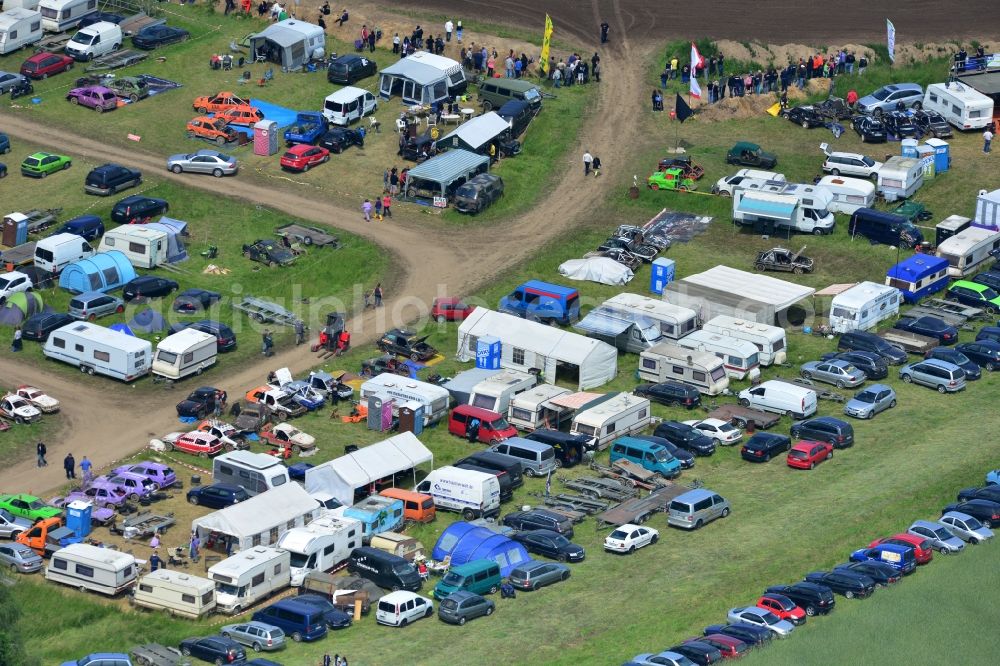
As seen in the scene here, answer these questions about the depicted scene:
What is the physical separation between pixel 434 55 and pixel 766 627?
59.8m

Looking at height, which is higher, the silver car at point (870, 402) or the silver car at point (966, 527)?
the silver car at point (966, 527)

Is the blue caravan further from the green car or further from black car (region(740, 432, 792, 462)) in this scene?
the green car

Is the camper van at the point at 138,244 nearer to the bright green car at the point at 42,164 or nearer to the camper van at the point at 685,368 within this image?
the bright green car at the point at 42,164

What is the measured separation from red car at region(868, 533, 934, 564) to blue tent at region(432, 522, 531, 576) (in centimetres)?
1365

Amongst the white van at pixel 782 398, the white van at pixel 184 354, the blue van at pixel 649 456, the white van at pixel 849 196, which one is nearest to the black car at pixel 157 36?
the white van at pixel 184 354

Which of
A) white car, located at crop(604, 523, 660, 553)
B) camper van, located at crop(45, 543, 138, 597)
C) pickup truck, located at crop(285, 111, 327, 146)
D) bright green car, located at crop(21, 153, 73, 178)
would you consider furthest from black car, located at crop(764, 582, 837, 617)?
bright green car, located at crop(21, 153, 73, 178)

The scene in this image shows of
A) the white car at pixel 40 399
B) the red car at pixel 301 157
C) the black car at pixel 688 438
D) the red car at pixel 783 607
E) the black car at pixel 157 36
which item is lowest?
the white car at pixel 40 399

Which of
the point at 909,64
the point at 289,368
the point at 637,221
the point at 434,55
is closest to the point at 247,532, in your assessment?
the point at 289,368

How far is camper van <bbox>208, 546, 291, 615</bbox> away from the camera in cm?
7719

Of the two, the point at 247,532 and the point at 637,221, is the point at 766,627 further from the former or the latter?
the point at 637,221

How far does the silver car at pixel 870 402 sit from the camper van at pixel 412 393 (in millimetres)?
18104

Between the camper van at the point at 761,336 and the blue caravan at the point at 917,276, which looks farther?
the blue caravan at the point at 917,276

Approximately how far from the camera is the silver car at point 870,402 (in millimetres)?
91938

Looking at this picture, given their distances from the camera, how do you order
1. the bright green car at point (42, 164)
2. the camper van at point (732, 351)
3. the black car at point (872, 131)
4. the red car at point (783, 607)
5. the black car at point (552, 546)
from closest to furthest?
the red car at point (783, 607) → the black car at point (552, 546) → the camper van at point (732, 351) → the bright green car at point (42, 164) → the black car at point (872, 131)
